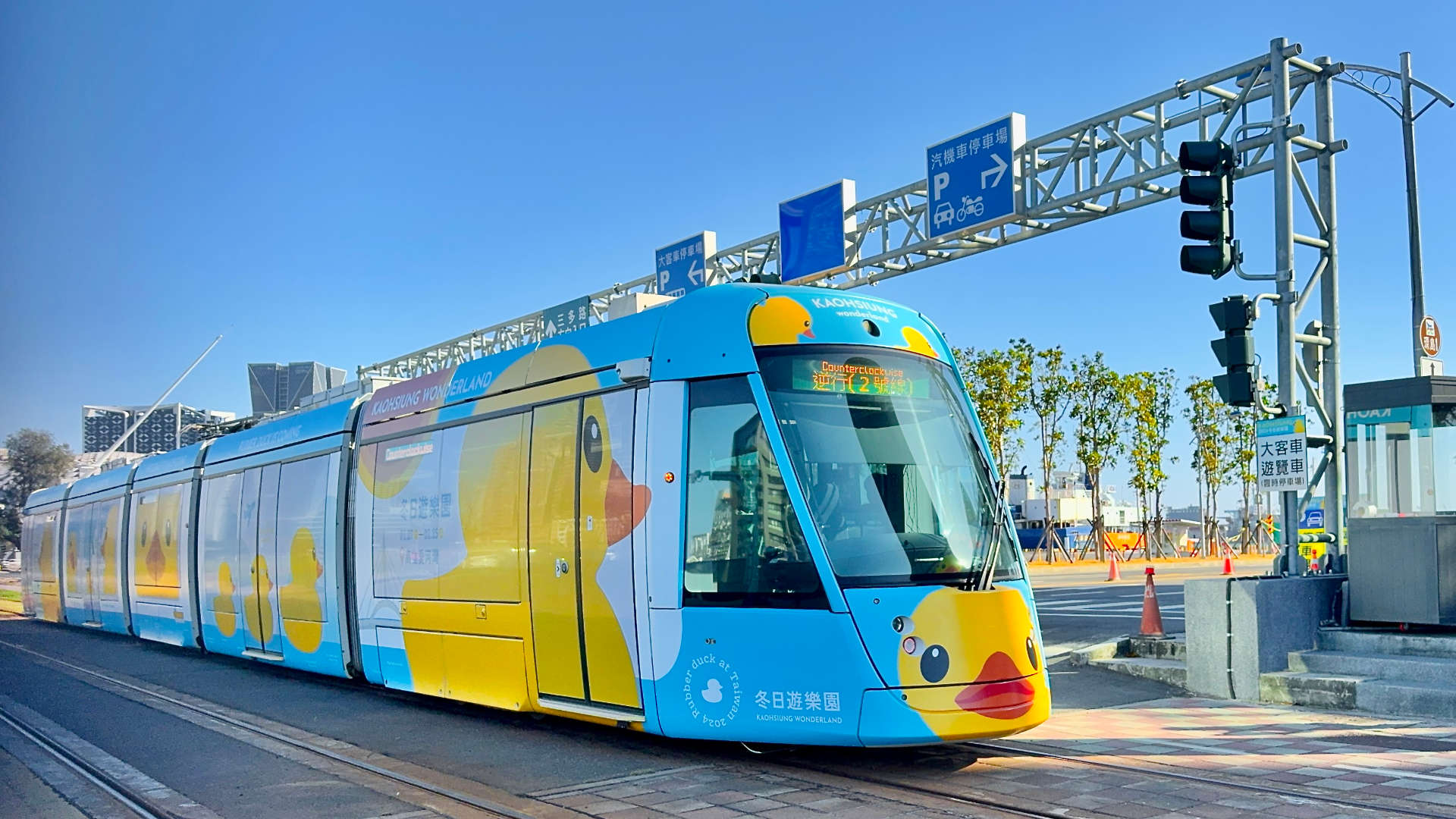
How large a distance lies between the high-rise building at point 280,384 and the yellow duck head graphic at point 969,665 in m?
20.7

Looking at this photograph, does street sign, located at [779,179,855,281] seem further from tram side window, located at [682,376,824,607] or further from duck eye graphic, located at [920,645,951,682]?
duck eye graphic, located at [920,645,951,682]

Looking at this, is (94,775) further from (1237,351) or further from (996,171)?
(996,171)

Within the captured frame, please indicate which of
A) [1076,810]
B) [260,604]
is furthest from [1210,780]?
[260,604]

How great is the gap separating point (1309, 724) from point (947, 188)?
885 cm

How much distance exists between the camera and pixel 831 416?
7.47 m

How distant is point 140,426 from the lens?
45.1m

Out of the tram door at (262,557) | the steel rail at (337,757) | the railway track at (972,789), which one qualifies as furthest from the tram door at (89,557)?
the railway track at (972,789)

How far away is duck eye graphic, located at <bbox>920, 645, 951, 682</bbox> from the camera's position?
6.85 metres

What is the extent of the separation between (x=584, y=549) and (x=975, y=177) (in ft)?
30.3

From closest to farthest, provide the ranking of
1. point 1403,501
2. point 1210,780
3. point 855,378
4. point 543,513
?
point 1210,780
point 855,378
point 543,513
point 1403,501

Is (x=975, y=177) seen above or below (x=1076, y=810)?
above

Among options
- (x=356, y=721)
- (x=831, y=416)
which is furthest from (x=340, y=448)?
(x=831, y=416)

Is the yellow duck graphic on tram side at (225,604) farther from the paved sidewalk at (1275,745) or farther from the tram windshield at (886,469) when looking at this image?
the paved sidewalk at (1275,745)

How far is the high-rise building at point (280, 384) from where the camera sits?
84.4ft
